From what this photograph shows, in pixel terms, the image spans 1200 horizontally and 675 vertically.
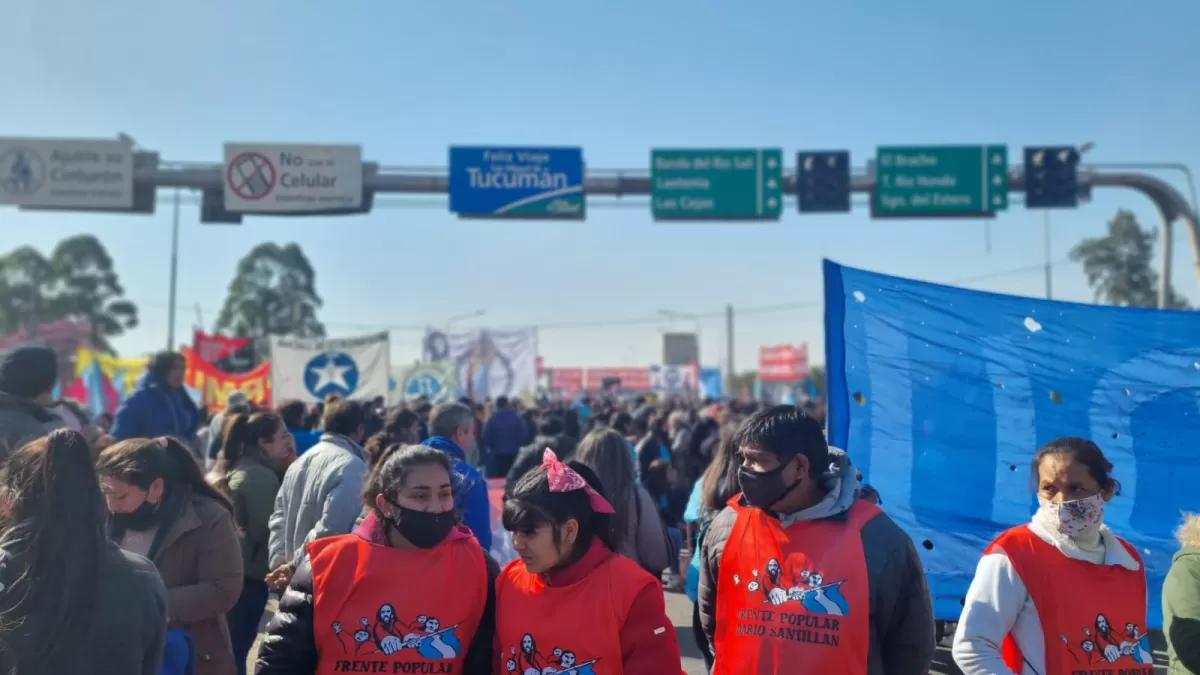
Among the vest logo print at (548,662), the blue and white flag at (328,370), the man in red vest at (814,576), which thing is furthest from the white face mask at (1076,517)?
the blue and white flag at (328,370)

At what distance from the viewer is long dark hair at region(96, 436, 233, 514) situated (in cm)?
344

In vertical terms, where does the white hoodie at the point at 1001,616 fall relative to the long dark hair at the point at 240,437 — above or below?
below

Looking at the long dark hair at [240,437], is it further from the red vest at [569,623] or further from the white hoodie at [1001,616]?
the white hoodie at [1001,616]

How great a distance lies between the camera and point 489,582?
9.69 ft

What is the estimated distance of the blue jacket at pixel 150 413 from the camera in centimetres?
784

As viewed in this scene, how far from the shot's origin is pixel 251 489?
5.40 m

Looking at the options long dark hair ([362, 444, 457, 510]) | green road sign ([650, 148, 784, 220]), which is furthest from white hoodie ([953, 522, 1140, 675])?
green road sign ([650, 148, 784, 220])

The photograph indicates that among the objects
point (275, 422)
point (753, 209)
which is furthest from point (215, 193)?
point (275, 422)

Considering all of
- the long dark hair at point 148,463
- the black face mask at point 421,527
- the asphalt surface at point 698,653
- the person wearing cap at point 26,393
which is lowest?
the asphalt surface at point 698,653

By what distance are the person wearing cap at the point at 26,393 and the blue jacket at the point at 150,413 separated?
2.52m

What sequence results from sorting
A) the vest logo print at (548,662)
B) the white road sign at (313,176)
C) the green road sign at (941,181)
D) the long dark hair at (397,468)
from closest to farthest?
1. the vest logo print at (548,662)
2. the long dark hair at (397,468)
3. the white road sign at (313,176)
4. the green road sign at (941,181)

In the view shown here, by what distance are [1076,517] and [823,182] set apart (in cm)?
1331

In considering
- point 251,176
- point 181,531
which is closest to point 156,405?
point 181,531

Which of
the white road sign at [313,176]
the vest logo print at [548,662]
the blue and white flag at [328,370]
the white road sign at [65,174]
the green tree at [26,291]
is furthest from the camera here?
the green tree at [26,291]
